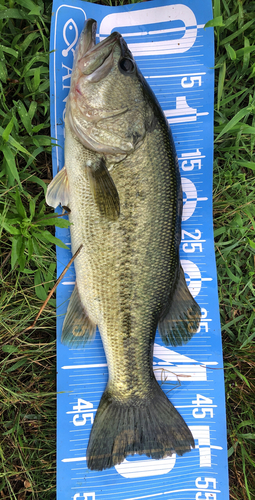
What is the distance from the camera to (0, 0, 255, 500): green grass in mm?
1699

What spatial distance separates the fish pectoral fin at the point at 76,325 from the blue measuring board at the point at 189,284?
0.07 meters

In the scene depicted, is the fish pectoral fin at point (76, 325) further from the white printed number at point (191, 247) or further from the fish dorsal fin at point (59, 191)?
the white printed number at point (191, 247)

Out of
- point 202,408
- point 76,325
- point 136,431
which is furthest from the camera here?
point 202,408

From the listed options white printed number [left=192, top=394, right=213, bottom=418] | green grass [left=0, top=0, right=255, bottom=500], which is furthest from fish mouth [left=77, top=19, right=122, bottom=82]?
white printed number [left=192, top=394, right=213, bottom=418]

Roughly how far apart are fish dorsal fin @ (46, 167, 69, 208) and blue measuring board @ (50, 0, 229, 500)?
0.60ft

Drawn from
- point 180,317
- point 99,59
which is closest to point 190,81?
point 99,59

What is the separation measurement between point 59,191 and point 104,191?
355 mm

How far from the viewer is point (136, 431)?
166cm

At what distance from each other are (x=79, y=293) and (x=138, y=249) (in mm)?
489

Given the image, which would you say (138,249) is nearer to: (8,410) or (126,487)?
(8,410)

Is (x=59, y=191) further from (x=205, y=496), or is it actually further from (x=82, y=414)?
(x=205, y=496)

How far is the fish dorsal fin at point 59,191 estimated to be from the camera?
1.68 metres

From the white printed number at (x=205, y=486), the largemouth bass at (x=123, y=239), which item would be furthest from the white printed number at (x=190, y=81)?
the white printed number at (x=205, y=486)

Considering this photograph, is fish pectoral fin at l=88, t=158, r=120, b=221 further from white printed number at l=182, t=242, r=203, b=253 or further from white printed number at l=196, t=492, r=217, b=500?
white printed number at l=196, t=492, r=217, b=500
